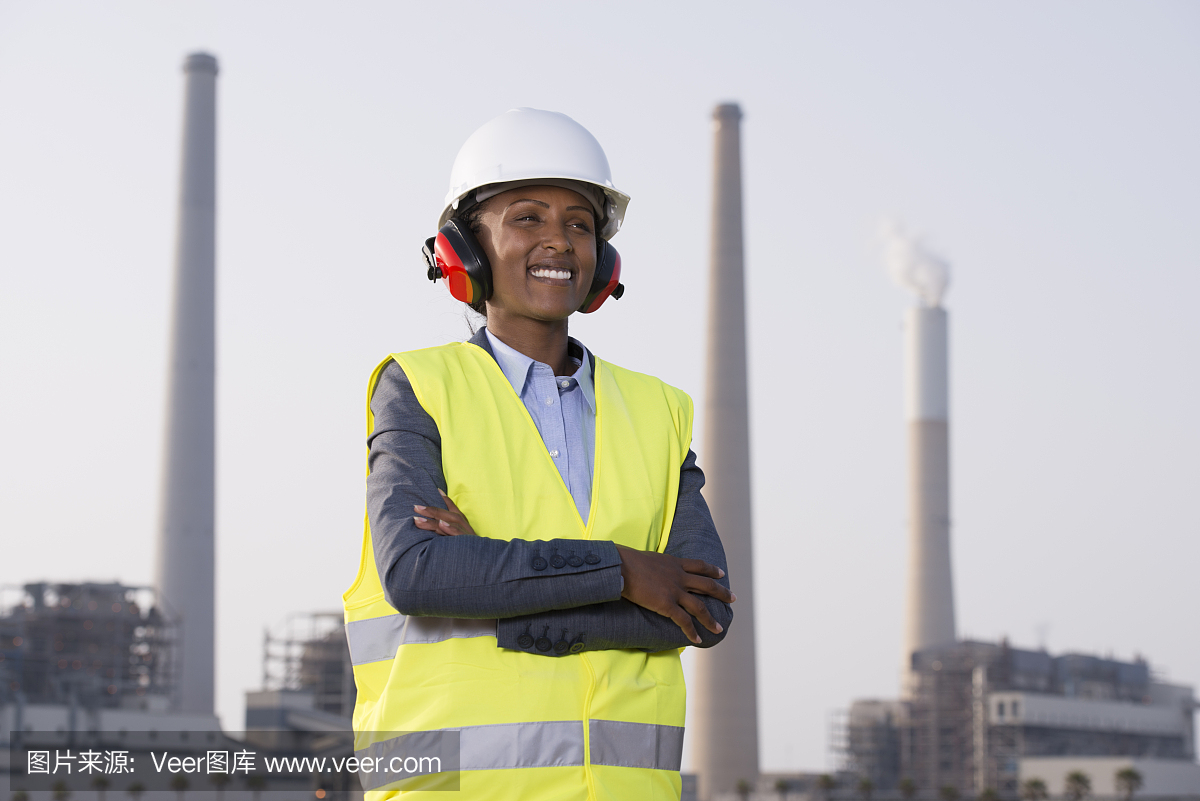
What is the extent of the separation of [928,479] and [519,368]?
152ft

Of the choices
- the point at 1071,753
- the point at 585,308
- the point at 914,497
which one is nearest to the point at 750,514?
the point at 914,497

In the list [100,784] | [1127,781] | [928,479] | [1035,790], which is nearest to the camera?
[100,784]

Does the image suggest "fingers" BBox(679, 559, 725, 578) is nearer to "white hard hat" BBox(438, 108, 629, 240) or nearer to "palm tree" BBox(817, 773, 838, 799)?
"white hard hat" BBox(438, 108, 629, 240)

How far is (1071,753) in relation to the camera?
4841cm

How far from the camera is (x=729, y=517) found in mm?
41500

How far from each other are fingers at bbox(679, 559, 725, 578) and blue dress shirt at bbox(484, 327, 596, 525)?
0.18 m


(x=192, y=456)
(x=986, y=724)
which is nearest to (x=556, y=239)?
(x=192, y=456)

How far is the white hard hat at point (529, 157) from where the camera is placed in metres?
2.39

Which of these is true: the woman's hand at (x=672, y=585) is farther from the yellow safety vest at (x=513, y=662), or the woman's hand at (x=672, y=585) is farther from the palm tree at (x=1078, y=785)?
the palm tree at (x=1078, y=785)

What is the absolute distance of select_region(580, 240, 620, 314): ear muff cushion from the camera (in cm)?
253

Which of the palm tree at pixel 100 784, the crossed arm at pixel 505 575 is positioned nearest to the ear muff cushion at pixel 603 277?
the crossed arm at pixel 505 575

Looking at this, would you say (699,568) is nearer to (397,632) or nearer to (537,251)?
(397,632)

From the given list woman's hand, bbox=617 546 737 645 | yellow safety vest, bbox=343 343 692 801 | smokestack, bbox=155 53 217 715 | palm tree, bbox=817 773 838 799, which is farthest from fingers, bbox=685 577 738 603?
palm tree, bbox=817 773 838 799

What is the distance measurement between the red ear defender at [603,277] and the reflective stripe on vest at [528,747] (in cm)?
82
